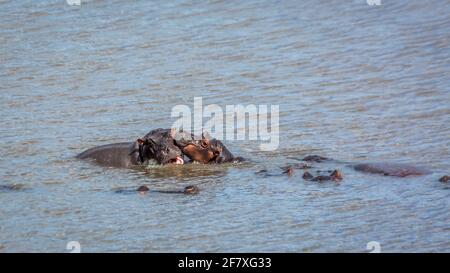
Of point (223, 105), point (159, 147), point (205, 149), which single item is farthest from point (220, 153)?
point (223, 105)

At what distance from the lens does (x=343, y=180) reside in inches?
274

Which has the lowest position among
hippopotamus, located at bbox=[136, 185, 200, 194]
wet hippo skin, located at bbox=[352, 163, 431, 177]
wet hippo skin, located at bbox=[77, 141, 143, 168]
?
hippopotamus, located at bbox=[136, 185, 200, 194]

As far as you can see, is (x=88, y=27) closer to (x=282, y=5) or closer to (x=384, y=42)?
(x=282, y=5)

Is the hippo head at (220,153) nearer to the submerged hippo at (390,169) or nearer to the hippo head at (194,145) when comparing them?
the hippo head at (194,145)

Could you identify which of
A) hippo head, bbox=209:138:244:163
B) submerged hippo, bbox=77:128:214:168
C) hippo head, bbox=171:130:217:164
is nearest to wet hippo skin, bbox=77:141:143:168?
submerged hippo, bbox=77:128:214:168

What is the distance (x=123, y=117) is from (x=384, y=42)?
3079mm

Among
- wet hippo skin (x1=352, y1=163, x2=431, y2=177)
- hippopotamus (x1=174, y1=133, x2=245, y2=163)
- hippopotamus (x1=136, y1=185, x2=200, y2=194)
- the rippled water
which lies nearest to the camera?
the rippled water

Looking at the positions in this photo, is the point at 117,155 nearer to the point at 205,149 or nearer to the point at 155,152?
the point at 155,152

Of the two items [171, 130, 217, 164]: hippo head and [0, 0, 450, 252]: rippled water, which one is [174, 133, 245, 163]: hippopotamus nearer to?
[171, 130, 217, 164]: hippo head

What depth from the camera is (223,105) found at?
9125mm

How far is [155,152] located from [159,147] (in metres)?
0.05

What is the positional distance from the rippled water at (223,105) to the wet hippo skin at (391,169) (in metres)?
0.09

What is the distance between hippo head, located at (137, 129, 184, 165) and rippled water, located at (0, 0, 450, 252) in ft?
0.32

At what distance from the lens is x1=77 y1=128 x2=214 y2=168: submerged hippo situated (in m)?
7.59
